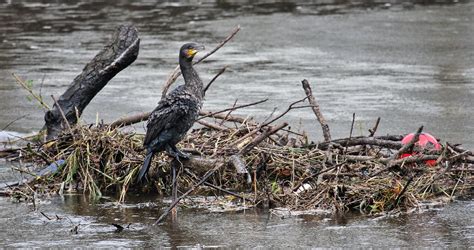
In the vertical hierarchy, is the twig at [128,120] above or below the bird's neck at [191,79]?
below

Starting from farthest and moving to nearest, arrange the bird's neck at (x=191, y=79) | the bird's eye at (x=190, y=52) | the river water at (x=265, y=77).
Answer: the bird's eye at (x=190, y=52) < the bird's neck at (x=191, y=79) < the river water at (x=265, y=77)

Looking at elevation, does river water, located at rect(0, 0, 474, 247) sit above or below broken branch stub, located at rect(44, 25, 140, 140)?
below

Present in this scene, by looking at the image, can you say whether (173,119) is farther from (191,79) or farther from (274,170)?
(274,170)

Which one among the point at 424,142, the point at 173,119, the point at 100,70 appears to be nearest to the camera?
the point at 173,119

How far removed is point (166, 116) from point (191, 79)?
1.22 ft

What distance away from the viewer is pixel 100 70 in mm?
9969

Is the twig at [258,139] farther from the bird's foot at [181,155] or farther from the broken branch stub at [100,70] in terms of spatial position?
the broken branch stub at [100,70]

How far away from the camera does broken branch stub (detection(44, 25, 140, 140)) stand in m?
9.90

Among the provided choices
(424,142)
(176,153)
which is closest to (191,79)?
(176,153)

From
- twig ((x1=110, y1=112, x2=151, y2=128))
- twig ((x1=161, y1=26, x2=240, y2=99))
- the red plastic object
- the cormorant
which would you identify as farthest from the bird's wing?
the red plastic object

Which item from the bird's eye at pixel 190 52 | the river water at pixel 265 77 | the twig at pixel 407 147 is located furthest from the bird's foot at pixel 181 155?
the twig at pixel 407 147

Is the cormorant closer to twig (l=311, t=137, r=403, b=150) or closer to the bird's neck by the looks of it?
the bird's neck

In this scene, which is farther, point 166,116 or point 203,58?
point 203,58

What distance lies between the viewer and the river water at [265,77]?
709 cm
